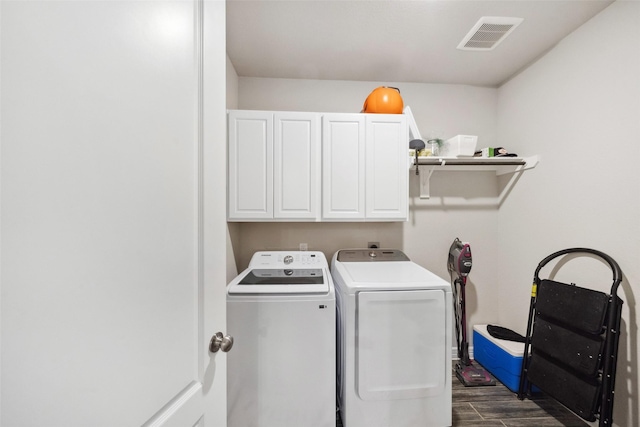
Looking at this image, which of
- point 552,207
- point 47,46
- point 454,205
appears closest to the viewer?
point 47,46

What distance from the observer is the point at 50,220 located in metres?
0.40

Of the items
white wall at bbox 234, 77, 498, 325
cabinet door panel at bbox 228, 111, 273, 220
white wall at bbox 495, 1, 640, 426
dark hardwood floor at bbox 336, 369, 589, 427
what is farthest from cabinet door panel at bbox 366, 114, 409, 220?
dark hardwood floor at bbox 336, 369, 589, 427

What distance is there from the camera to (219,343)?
795mm

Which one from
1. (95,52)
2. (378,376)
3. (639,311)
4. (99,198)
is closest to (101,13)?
(95,52)

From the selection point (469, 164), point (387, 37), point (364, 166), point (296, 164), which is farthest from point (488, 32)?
point (296, 164)

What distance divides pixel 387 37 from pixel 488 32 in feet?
2.40

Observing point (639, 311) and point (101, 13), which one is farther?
point (639, 311)

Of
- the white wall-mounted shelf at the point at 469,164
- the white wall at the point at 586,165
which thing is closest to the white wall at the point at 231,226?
the white wall-mounted shelf at the point at 469,164

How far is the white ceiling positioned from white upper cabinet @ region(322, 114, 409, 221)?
0.54m

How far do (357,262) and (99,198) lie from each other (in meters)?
1.88

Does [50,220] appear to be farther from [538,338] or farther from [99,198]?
[538,338]

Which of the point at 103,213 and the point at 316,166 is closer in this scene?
the point at 103,213

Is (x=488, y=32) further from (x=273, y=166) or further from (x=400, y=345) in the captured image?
(x=400, y=345)

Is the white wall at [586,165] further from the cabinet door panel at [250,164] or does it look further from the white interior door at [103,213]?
the white interior door at [103,213]
